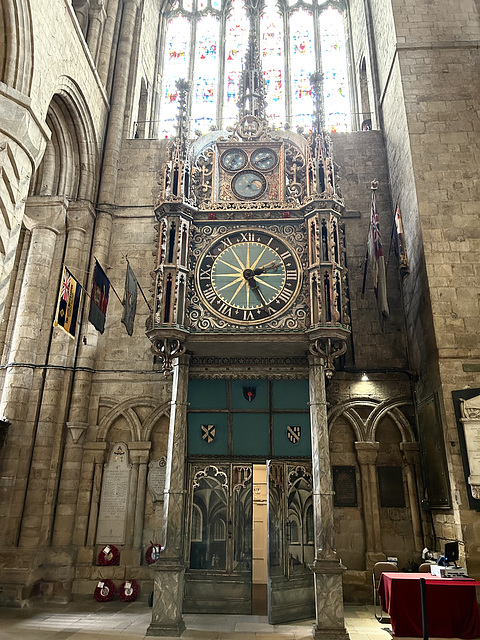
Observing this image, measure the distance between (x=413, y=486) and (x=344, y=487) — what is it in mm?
1347

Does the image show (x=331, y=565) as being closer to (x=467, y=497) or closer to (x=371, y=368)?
→ (x=467, y=497)

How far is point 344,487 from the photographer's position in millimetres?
9867

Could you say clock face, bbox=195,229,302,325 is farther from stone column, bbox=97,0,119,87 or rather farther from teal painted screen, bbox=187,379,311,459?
stone column, bbox=97,0,119,87

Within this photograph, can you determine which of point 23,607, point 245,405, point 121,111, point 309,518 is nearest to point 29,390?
point 23,607

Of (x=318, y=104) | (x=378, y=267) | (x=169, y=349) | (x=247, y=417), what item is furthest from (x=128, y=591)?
(x=318, y=104)

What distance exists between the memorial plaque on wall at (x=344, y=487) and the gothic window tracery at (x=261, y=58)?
33.5 ft

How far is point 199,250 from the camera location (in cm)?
880

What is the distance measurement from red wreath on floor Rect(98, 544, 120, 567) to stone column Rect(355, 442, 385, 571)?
16.1 ft

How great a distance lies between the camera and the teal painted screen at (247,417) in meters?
8.84

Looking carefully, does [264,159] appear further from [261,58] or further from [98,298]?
[261,58]

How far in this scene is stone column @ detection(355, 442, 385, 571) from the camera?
9313 millimetres

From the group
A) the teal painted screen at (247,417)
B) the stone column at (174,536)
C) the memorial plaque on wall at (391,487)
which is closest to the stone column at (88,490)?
the teal painted screen at (247,417)

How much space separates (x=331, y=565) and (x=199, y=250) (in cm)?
557

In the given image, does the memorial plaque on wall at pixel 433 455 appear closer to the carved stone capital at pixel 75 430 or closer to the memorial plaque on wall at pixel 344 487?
the memorial plaque on wall at pixel 344 487
